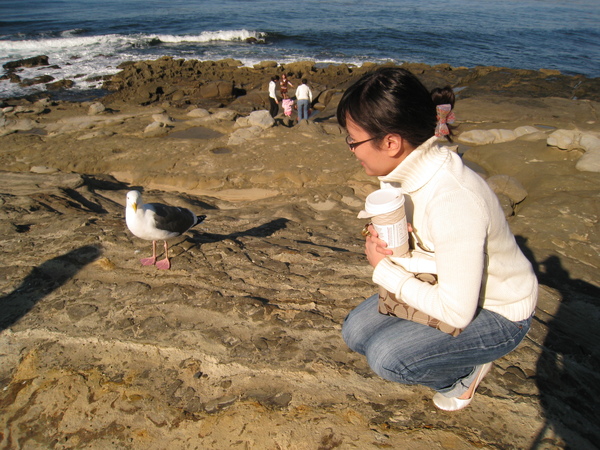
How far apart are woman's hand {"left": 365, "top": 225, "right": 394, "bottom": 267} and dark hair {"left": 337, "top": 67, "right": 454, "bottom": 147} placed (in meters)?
0.44

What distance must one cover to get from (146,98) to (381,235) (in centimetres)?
1623

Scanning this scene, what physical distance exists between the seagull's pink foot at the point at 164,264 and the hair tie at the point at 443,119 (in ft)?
8.62

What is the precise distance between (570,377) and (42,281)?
398 centimetres

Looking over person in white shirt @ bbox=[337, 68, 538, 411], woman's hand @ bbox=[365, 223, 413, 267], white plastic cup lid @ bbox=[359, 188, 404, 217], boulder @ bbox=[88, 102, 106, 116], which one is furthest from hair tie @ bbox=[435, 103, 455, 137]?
boulder @ bbox=[88, 102, 106, 116]

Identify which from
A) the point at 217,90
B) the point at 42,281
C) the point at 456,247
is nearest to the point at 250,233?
the point at 42,281

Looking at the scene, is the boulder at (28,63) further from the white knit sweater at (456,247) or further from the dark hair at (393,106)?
the white knit sweater at (456,247)

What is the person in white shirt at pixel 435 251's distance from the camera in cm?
157

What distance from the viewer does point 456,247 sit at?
60.6 inches

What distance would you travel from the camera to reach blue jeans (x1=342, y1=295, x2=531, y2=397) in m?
1.84

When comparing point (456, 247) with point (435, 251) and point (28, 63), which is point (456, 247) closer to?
point (435, 251)

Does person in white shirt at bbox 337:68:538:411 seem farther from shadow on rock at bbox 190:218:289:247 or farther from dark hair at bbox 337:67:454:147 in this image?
shadow on rock at bbox 190:218:289:247

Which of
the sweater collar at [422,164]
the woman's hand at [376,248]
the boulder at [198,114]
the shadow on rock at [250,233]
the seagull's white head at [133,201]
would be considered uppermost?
the sweater collar at [422,164]

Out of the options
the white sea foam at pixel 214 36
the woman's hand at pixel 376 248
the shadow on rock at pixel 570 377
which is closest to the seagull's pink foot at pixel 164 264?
the woman's hand at pixel 376 248

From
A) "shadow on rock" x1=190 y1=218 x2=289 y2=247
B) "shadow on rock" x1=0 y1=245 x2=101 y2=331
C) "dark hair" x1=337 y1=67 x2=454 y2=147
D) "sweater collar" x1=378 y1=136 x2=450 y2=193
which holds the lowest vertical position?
"shadow on rock" x1=190 y1=218 x2=289 y2=247
